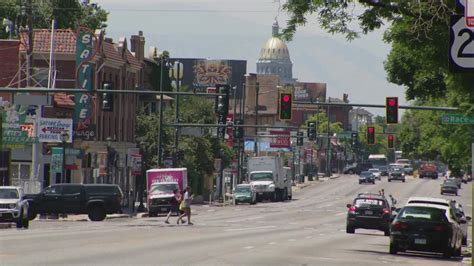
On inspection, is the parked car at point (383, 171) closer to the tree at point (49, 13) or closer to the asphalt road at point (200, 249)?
the tree at point (49, 13)

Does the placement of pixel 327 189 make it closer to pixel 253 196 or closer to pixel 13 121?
pixel 253 196

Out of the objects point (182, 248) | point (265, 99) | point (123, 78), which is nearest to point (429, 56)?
point (182, 248)

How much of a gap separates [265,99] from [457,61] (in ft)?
581

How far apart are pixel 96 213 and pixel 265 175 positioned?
38.6 meters

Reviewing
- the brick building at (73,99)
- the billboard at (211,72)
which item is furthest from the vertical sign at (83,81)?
the billboard at (211,72)

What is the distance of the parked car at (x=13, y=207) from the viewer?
155 ft

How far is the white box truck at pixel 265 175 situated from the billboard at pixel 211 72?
89961mm

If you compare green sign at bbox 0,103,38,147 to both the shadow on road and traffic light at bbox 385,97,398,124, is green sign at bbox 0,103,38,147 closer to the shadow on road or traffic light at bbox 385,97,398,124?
traffic light at bbox 385,97,398,124

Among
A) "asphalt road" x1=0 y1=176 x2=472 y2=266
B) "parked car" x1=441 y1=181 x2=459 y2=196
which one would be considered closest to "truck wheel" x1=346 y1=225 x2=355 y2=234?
"asphalt road" x1=0 y1=176 x2=472 y2=266

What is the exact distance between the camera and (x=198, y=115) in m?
107

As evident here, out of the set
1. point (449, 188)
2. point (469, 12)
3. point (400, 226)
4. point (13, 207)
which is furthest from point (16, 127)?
point (449, 188)

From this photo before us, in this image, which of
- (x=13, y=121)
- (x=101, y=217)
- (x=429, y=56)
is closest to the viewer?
(x=429, y=56)

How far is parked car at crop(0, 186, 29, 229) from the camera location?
47.2 metres

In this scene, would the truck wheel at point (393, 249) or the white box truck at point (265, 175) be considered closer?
the truck wheel at point (393, 249)
